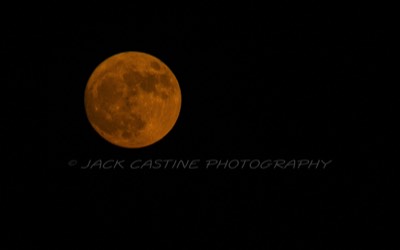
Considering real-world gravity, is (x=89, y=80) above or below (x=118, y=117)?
above

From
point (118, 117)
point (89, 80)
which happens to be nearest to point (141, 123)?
point (118, 117)

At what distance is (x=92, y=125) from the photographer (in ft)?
21.2

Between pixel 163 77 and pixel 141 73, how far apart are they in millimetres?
408

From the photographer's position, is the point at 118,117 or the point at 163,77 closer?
the point at 118,117

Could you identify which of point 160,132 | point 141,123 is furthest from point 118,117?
point 160,132

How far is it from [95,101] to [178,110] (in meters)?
1.40

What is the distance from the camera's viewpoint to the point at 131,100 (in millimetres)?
6062

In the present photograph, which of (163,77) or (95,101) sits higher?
(163,77)

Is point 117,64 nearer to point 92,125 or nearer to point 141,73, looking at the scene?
point 141,73

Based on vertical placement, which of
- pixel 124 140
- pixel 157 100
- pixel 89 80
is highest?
pixel 89 80

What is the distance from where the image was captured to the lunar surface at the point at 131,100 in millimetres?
6086

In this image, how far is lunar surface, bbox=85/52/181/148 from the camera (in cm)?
609

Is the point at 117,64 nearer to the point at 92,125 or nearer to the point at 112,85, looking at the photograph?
the point at 112,85

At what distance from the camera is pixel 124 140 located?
6391 millimetres
